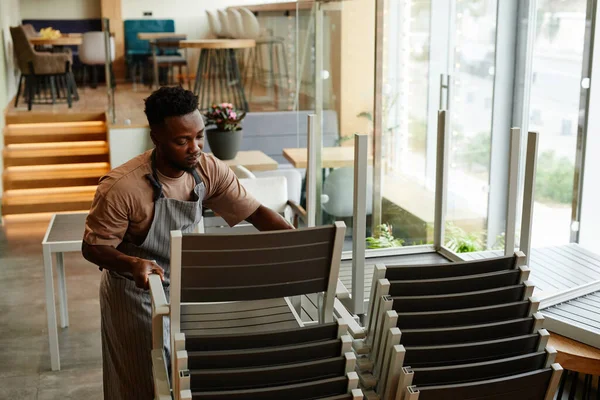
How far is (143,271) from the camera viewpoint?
2.05 meters

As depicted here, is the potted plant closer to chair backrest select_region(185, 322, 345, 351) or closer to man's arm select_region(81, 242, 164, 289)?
man's arm select_region(81, 242, 164, 289)

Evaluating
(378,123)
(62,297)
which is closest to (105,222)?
(62,297)

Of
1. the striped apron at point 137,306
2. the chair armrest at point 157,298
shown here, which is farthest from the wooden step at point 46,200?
the chair armrest at point 157,298

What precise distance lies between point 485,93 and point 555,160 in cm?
82

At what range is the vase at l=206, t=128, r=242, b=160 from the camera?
6.29m

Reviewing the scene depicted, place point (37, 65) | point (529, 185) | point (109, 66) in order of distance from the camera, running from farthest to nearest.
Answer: point (37, 65) → point (109, 66) → point (529, 185)

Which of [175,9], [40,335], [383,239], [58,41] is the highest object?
[175,9]

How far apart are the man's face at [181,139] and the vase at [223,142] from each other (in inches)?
159

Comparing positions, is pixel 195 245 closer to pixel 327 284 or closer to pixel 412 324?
pixel 327 284

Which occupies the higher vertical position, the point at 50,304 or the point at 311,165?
the point at 311,165

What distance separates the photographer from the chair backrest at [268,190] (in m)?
4.00

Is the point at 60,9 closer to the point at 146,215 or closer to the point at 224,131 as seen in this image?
the point at 224,131

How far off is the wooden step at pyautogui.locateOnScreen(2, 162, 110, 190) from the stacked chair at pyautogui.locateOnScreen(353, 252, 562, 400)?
6497 millimetres

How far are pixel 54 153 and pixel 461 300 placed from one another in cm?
715
